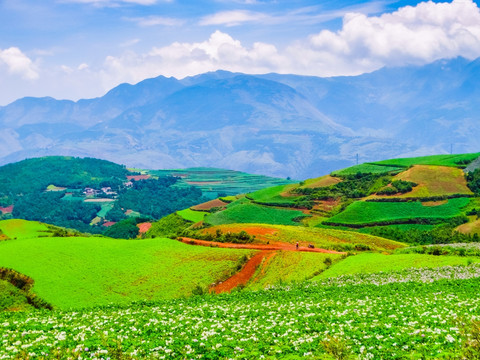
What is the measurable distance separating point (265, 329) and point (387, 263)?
33.9 metres

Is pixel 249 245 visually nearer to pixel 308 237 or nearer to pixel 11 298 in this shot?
pixel 308 237

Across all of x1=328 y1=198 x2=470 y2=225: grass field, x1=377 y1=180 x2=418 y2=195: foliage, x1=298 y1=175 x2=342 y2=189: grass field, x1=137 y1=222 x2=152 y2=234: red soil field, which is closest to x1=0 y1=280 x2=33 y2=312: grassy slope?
x1=328 y1=198 x2=470 y2=225: grass field

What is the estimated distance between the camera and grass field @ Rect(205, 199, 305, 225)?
132500mm

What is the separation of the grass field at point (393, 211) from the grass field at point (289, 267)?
63.0 meters

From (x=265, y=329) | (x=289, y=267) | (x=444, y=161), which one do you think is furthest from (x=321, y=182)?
(x=265, y=329)

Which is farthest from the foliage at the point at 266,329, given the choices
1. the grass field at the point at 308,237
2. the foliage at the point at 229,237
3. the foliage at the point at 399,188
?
the foliage at the point at 399,188

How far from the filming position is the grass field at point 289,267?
53812mm

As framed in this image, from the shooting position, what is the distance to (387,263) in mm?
52875

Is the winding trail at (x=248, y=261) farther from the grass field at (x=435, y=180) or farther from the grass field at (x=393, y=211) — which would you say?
the grass field at (x=435, y=180)

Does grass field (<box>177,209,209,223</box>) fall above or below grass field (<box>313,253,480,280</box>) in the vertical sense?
above

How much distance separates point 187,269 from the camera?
58.2 m

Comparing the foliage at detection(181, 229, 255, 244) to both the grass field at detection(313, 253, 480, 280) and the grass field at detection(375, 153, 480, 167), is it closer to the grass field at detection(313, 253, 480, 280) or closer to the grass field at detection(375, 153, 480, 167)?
the grass field at detection(313, 253, 480, 280)

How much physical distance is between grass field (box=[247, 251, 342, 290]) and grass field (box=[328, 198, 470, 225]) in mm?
63032

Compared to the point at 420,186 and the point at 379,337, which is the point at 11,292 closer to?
the point at 379,337
